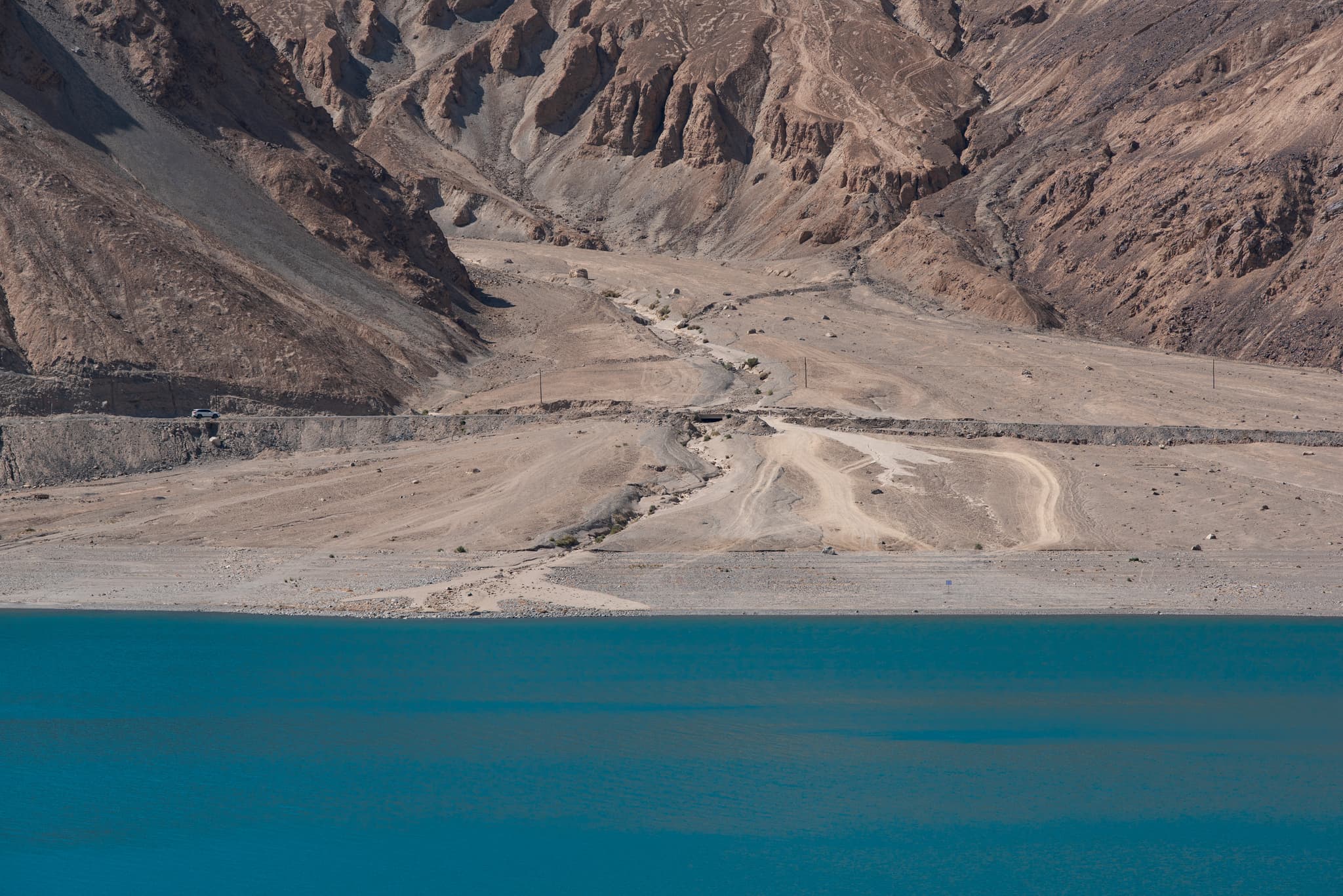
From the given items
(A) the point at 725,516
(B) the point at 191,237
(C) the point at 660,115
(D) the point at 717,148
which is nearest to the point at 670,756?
(A) the point at 725,516

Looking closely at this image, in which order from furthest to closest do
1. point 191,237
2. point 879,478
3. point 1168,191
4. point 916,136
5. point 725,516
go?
point 916,136, point 1168,191, point 191,237, point 879,478, point 725,516

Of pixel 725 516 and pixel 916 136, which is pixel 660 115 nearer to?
pixel 916 136

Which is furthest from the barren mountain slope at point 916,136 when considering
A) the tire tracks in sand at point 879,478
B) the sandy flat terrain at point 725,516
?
the tire tracks in sand at point 879,478

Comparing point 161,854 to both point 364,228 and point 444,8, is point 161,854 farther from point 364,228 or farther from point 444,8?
point 444,8

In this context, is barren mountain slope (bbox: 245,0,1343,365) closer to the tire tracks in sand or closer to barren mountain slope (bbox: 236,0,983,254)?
barren mountain slope (bbox: 236,0,983,254)

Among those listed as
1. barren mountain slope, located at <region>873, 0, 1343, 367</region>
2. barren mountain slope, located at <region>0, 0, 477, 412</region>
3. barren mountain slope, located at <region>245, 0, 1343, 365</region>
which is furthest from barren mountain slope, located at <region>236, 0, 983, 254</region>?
barren mountain slope, located at <region>0, 0, 477, 412</region>

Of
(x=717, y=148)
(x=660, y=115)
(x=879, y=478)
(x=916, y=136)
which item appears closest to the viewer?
(x=879, y=478)

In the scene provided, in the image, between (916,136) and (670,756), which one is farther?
(916,136)

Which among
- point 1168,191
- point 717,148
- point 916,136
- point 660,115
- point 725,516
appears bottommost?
point 725,516
